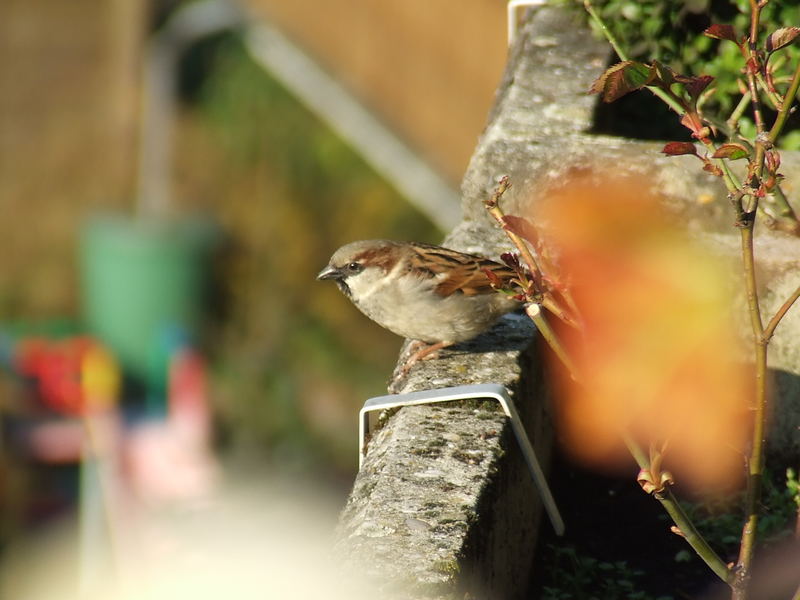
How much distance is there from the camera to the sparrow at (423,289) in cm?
342

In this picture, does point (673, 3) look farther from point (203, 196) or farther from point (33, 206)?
point (33, 206)

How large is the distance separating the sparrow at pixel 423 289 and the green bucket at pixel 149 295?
6040 millimetres

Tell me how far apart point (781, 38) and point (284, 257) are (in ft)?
25.4

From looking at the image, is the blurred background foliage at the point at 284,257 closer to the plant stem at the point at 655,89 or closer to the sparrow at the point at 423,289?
the sparrow at the point at 423,289

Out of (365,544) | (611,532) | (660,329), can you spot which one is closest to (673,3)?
(660,329)

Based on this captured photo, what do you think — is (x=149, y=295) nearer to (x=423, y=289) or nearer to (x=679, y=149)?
(x=423, y=289)

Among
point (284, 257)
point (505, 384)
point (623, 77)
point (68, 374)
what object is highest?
point (623, 77)

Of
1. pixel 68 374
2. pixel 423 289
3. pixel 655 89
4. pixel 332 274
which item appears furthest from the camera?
pixel 68 374

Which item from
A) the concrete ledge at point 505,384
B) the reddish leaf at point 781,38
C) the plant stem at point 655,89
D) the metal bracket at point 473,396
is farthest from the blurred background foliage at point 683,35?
the reddish leaf at point 781,38

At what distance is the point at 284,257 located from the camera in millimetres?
9781

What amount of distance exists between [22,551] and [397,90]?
425 centimetres

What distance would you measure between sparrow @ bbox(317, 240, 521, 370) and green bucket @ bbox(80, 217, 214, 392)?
6040mm

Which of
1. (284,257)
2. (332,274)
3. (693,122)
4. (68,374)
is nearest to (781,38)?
(693,122)

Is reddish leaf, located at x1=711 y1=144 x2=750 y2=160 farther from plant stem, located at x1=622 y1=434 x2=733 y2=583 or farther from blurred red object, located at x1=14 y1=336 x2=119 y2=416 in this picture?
blurred red object, located at x1=14 y1=336 x2=119 y2=416
